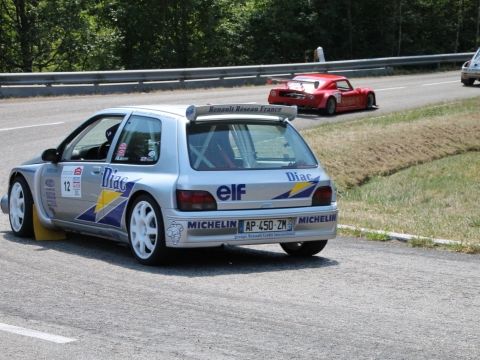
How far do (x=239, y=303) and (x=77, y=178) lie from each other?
3.25 m

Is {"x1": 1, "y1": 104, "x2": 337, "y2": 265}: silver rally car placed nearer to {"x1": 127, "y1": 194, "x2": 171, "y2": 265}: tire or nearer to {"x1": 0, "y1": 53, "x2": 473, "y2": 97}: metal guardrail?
{"x1": 127, "y1": 194, "x2": 171, "y2": 265}: tire

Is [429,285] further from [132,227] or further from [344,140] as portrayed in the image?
[344,140]

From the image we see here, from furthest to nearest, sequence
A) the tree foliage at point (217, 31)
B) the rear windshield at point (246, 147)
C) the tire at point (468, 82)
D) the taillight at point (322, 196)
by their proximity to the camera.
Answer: the tree foliage at point (217, 31) < the tire at point (468, 82) < the taillight at point (322, 196) < the rear windshield at point (246, 147)

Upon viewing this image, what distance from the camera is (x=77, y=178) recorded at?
391 inches

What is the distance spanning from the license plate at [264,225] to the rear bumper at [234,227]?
0.09ft

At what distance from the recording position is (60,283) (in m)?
7.93

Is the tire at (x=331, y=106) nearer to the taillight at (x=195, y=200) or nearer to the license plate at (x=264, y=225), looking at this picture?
the license plate at (x=264, y=225)

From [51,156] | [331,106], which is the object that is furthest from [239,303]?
[331,106]

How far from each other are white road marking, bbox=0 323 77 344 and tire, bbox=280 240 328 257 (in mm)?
3761

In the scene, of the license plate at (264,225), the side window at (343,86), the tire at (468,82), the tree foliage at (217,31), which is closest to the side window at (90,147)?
the license plate at (264,225)

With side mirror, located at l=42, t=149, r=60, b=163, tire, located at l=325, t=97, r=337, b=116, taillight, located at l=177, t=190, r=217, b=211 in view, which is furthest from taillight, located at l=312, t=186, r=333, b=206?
tire, located at l=325, t=97, r=337, b=116

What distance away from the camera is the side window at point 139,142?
920 centimetres

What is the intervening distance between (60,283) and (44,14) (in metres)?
35.7

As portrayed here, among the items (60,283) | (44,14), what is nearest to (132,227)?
(60,283)
